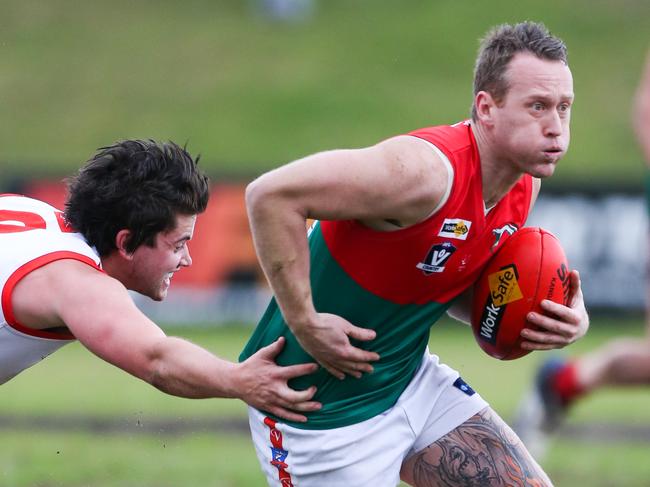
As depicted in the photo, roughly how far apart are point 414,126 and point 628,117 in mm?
4828

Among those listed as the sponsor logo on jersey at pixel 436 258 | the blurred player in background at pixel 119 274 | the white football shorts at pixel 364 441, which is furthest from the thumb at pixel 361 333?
the white football shorts at pixel 364 441

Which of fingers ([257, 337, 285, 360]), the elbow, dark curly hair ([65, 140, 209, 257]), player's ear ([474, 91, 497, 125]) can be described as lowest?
fingers ([257, 337, 285, 360])

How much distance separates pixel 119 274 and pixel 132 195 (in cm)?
35

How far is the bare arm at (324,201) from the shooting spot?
4363 mm

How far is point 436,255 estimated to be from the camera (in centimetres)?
477

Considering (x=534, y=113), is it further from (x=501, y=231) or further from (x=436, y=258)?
(x=436, y=258)

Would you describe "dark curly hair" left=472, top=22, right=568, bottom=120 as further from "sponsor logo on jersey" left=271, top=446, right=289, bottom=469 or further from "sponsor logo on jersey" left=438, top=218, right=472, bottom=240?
"sponsor logo on jersey" left=271, top=446, right=289, bottom=469

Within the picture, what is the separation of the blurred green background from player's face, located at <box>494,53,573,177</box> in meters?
18.8

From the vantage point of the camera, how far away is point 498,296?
5.03 metres

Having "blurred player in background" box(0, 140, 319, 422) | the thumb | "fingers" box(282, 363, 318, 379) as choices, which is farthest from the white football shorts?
the thumb

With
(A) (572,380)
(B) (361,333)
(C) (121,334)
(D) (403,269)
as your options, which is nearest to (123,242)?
(C) (121,334)

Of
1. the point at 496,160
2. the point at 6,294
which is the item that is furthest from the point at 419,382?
the point at 6,294

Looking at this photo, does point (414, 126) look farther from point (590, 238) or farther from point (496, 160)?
point (496, 160)

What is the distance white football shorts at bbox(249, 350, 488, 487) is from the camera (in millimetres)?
4953
